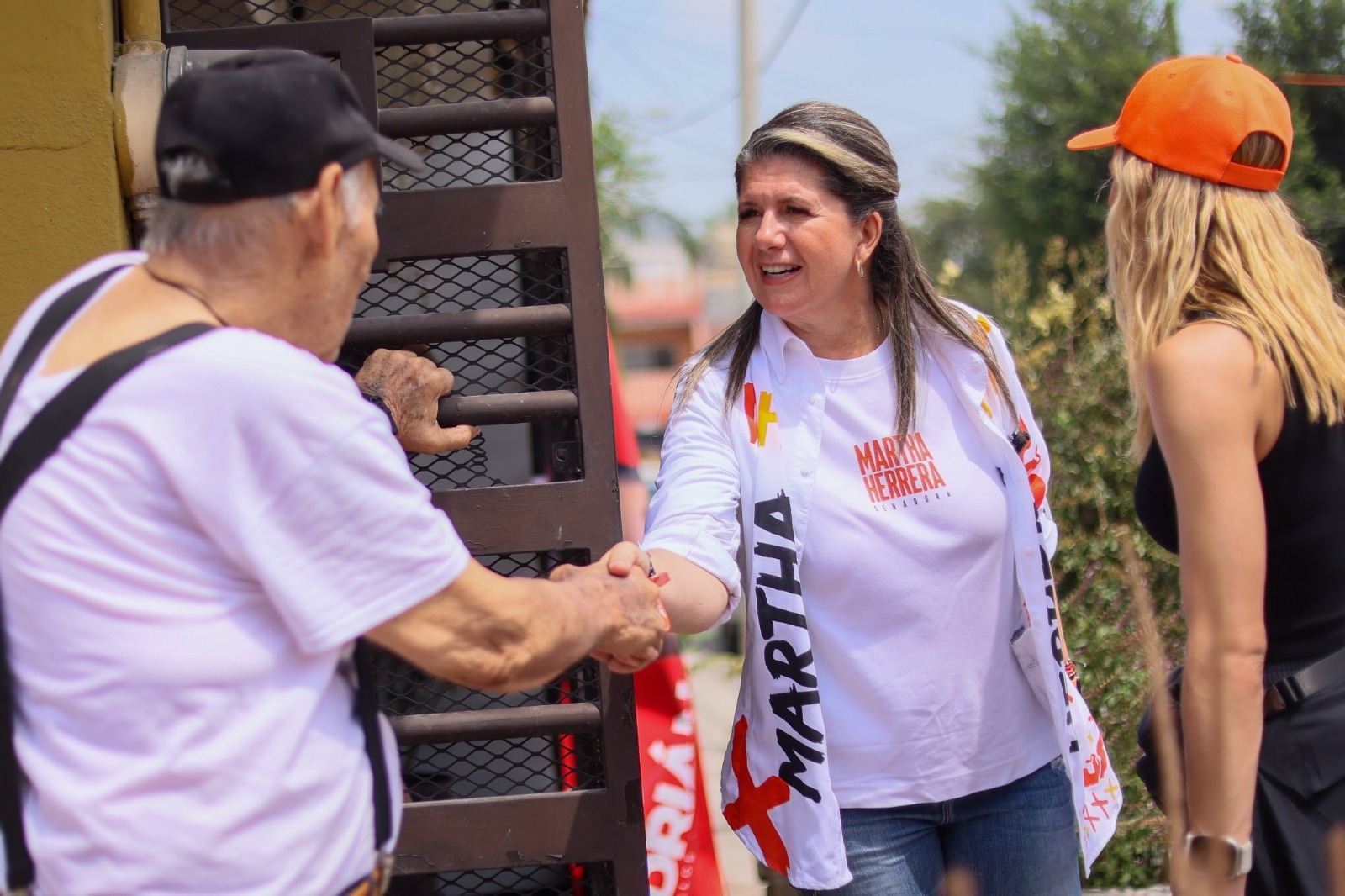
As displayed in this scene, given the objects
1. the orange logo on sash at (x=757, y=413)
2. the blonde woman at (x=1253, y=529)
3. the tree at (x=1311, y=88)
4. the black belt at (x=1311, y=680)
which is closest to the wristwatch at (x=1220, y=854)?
the blonde woman at (x=1253, y=529)

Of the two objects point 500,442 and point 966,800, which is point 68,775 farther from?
point 500,442

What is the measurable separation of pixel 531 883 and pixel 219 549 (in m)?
1.68

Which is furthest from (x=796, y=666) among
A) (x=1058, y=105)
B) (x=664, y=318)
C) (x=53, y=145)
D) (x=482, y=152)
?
(x=664, y=318)

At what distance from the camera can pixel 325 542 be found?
134 cm

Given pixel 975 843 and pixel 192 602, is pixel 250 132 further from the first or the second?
pixel 975 843

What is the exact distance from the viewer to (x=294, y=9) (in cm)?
264

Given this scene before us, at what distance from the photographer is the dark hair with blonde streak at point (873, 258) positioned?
2346mm

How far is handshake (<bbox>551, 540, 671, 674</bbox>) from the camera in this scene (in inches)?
70.8

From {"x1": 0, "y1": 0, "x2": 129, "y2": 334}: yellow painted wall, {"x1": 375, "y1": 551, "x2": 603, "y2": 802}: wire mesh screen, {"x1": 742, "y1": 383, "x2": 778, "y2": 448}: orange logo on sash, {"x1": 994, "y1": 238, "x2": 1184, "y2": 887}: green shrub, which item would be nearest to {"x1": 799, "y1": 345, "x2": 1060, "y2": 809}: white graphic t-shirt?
{"x1": 742, "y1": 383, "x2": 778, "y2": 448}: orange logo on sash

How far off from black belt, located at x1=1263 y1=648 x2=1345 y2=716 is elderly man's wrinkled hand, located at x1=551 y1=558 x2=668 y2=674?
981mm

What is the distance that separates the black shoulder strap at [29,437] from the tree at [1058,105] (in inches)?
574

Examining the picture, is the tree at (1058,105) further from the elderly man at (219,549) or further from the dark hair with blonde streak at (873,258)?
the elderly man at (219,549)

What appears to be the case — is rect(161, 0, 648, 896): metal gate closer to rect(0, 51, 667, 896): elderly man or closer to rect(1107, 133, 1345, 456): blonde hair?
rect(0, 51, 667, 896): elderly man

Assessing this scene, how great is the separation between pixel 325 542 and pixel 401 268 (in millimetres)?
1185
